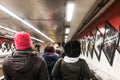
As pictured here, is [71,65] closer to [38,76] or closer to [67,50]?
[67,50]

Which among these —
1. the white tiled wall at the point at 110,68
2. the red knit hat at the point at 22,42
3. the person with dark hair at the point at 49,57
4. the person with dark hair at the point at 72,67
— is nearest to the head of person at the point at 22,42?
the red knit hat at the point at 22,42

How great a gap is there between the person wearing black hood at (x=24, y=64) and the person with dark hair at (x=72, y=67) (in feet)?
2.09

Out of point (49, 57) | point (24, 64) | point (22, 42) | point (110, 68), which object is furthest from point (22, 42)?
point (110, 68)

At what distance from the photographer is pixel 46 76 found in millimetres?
2375

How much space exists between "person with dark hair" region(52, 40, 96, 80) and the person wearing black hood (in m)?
0.64

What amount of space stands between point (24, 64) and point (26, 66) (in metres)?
0.03

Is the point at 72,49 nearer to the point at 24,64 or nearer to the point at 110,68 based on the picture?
the point at 24,64

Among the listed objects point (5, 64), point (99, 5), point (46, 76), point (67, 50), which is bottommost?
point (46, 76)

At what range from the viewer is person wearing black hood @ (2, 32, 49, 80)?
2.31m

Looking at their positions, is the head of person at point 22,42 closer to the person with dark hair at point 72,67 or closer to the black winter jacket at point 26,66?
the black winter jacket at point 26,66

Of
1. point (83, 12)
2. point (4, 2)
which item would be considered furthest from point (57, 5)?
point (4, 2)

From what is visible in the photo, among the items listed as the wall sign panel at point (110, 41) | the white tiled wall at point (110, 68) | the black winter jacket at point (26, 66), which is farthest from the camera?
the wall sign panel at point (110, 41)

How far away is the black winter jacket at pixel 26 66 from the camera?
90.9 inches

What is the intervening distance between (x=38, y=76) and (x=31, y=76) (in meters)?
0.09
